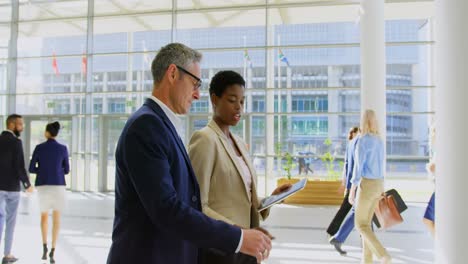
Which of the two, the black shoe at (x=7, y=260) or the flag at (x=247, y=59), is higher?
the flag at (x=247, y=59)

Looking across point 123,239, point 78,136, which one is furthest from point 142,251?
point 78,136

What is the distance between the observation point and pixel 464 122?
9.27 ft

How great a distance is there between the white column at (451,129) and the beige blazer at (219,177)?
5.73 feet

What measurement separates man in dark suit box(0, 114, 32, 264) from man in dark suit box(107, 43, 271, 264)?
3909mm

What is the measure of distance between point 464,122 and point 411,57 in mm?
9239

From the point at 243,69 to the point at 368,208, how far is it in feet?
26.7

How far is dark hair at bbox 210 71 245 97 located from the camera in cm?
198

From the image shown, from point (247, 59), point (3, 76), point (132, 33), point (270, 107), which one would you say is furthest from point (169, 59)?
point (3, 76)

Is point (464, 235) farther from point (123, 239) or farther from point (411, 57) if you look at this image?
point (411, 57)

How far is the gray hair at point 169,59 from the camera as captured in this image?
4.77ft

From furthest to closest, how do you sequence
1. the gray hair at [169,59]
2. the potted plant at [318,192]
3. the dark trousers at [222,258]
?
the potted plant at [318,192]
the dark trousers at [222,258]
the gray hair at [169,59]

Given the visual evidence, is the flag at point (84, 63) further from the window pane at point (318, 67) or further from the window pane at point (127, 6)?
the window pane at point (318, 67)

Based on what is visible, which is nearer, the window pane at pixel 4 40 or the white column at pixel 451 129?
the white column at pixel 451 129

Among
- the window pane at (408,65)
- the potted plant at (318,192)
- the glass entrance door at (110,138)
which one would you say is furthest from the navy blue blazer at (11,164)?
the window pane at (408,65)
